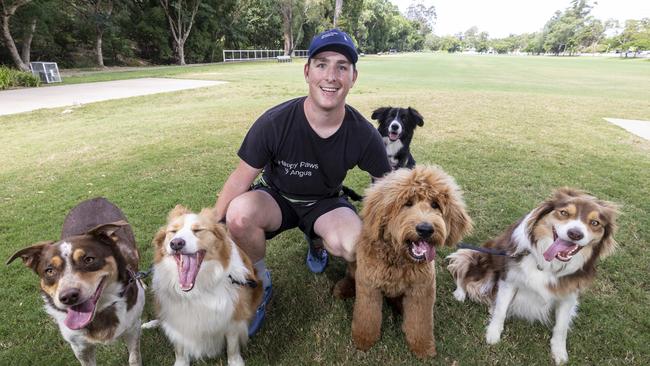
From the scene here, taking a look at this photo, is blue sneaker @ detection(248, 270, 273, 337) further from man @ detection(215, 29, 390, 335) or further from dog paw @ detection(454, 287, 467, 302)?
dog paw @ detection(454, 287, 467, 302)

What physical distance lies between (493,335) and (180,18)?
130 feet

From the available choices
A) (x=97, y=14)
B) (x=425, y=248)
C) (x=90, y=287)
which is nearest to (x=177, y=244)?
(x=90, y=287)

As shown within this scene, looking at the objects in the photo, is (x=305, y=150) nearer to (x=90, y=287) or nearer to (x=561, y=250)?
(x=90, y=287)

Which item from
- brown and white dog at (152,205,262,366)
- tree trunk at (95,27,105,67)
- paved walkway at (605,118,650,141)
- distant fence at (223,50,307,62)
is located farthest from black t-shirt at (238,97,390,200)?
distant fence at (223,50,307,62)

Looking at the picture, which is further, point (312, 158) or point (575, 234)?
point (312, 158)

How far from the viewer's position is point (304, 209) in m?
3.31

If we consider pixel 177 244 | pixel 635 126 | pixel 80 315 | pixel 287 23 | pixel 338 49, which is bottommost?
pixel 635 126

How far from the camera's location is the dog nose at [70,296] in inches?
77.4

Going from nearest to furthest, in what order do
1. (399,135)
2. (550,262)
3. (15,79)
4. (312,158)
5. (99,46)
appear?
(550,262) → (312,158) → (399,135) → (15,79) → (99,46)

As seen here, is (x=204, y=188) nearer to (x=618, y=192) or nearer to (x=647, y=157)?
(x=618, y=192)

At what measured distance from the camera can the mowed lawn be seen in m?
2.78

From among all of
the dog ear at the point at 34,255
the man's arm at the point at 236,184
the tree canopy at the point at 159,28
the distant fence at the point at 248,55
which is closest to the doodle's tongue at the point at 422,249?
the man's arm at the point at 236,184

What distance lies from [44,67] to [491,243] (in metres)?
23.9

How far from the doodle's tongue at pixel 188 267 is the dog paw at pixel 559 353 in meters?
2.79
